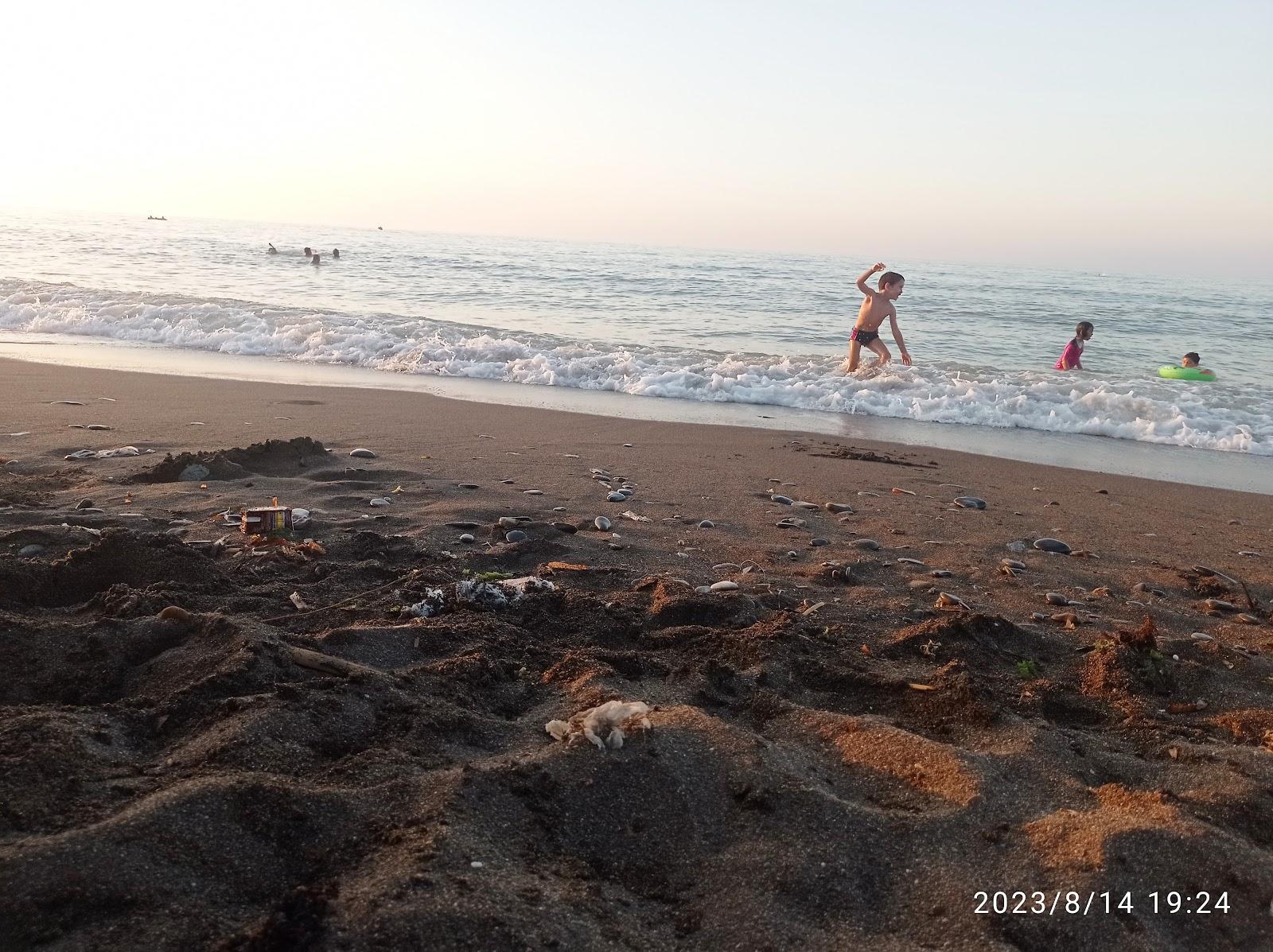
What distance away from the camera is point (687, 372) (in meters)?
10.6

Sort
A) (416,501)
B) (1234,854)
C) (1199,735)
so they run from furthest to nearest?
(416,501) → (1199,735) → (1234,854)

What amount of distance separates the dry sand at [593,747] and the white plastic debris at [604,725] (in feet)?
0.13

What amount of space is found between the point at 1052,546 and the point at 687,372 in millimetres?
6447

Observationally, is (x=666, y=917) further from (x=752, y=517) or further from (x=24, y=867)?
(x=752, y=517)

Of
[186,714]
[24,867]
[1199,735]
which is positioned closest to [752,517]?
[1199,735]

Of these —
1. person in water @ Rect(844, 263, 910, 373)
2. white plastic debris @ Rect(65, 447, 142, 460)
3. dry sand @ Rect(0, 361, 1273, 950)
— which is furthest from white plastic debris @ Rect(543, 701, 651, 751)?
person in water @ Rect(844, 263, 910, 373)

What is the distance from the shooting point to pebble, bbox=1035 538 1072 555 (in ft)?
14.8

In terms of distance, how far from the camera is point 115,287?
53.8 feet

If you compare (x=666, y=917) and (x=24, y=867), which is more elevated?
(x=24, y=867)

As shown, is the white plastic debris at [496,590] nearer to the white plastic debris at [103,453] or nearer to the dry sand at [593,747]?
the dry sand at [593,747]

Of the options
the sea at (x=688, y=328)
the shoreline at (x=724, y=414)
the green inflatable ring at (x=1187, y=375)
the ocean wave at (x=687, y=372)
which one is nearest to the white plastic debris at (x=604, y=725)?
the shoreline at (x=724, y=414)

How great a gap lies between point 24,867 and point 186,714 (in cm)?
63

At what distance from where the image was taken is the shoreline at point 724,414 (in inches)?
294

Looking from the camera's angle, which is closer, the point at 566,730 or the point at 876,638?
the point at 566,730
